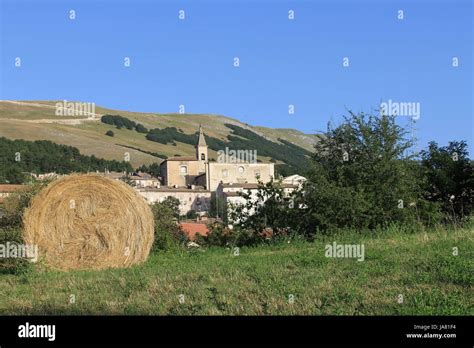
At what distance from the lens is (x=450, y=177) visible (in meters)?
28.2

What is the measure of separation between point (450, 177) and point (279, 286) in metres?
23.2

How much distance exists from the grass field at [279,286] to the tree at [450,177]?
1660cm

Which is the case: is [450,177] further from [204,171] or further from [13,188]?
[204,171]

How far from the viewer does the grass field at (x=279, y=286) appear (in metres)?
6.06

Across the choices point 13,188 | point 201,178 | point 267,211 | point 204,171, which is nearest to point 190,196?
point 201,178

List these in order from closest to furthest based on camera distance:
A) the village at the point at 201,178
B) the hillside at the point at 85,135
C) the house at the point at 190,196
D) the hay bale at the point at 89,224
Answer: the hay bale at the point at 89,224, the house at the point at 190,196, the village at the point at 201,178, the hillside at the point at 85,135

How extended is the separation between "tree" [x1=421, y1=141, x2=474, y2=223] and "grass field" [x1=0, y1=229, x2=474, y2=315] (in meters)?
16.6

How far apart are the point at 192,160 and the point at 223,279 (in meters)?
119

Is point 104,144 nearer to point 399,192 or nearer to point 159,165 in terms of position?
point 159,165

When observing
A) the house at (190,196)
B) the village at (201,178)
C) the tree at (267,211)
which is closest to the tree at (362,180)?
the tree at (267,211)

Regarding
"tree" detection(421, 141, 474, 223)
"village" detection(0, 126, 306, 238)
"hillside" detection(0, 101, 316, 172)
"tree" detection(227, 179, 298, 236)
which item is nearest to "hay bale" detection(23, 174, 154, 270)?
"tree" detection(227, 179, 298, 236)

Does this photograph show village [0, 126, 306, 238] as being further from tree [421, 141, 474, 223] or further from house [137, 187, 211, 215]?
tree [421, 141, 474, 223]

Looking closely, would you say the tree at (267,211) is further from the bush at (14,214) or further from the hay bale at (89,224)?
the bush at (14,214)
